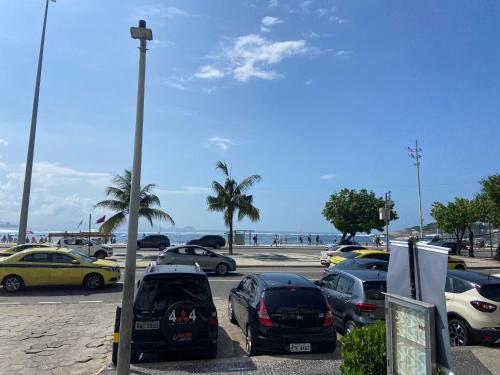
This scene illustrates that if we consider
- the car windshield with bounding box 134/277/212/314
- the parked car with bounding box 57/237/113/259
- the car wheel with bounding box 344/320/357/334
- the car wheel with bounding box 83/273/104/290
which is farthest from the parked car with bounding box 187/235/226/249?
the car windshield with bounding box 134/277/212/314

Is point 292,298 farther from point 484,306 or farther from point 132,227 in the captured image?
point 484,306

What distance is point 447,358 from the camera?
3.90 metres

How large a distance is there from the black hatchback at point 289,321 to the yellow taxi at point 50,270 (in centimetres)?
968

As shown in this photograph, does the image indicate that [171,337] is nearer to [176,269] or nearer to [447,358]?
[176,269]

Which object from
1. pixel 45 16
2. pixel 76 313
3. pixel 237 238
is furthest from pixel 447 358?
pixel 237 238

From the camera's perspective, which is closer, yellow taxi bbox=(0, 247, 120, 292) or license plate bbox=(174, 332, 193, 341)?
license plate bbox=(174, 332, 193, 341)

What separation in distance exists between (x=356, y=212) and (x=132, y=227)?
3712 centimetres

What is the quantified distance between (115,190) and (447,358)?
34590 millimetres

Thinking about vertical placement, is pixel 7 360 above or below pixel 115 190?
below

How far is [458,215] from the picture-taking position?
128ft

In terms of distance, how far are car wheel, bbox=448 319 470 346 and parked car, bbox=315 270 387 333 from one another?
5.10 ft

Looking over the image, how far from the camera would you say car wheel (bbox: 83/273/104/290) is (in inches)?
641

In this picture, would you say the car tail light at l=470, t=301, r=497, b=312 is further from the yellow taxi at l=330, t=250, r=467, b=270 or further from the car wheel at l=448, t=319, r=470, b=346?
the yellow taxi at l=330, t=250, r=467, b=270

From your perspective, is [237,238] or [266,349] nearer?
[266,349]
